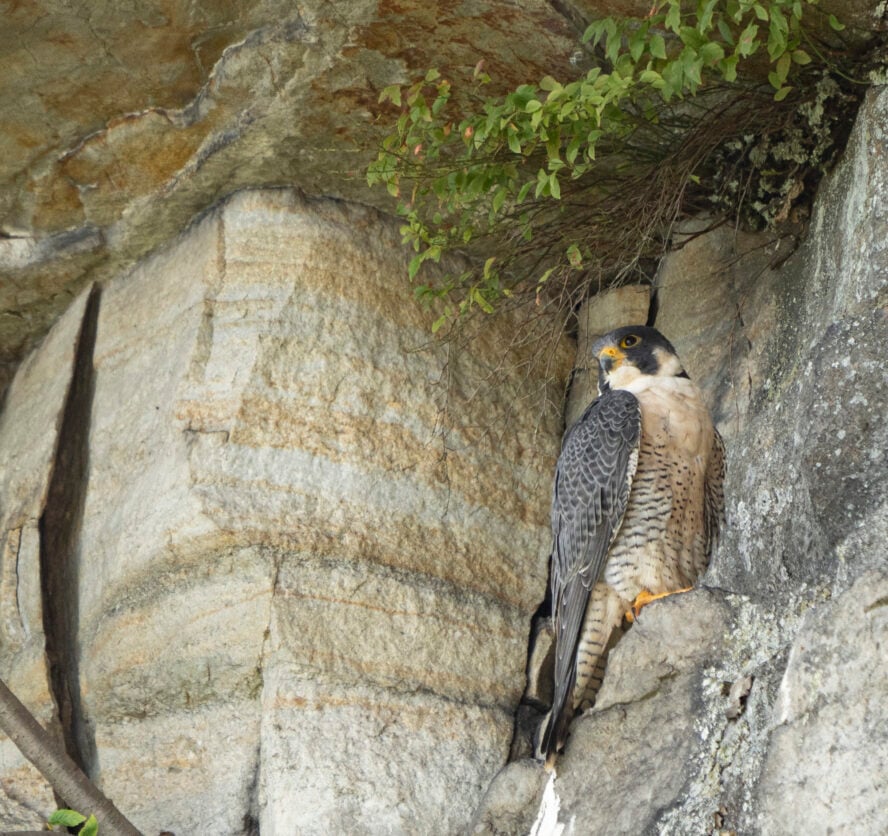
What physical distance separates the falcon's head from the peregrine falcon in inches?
5.3

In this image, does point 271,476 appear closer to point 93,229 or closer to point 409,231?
point 409,231

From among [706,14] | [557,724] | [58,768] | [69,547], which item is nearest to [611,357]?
[557,724]

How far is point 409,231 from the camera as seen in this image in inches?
178

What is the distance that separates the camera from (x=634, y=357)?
4.66 meters

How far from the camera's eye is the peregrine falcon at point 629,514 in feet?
14.3

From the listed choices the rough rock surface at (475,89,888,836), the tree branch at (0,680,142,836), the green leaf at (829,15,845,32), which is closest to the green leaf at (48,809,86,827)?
the tree branch at (0,680,142,836)

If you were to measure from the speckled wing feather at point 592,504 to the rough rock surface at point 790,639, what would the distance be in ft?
1.17

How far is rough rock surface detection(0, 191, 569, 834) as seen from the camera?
4.34 m

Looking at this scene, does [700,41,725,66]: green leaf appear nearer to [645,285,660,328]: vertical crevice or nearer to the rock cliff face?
the rock cliff face

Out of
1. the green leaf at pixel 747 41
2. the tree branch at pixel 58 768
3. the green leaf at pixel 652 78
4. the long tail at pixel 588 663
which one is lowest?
the tree branch at pixel 58 768

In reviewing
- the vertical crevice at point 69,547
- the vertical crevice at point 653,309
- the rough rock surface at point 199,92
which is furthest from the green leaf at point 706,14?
the vertical crevice at point 69,547

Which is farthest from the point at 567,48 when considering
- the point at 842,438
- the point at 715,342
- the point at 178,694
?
the point at 178,694

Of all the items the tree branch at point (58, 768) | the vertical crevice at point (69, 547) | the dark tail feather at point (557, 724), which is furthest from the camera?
the vertical crevice at point (69, 547)

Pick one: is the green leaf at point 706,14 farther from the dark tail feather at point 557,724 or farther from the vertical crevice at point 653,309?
the dark tail feather at point 557,724
